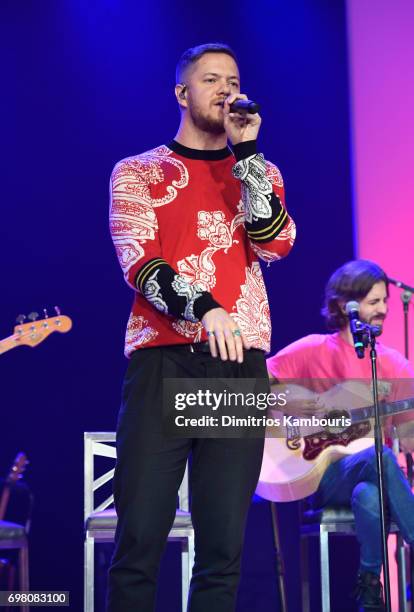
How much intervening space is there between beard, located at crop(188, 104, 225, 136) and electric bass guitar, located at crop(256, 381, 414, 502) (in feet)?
5.16

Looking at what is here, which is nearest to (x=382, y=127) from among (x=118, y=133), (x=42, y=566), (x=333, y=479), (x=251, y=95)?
(x=251, y=95)

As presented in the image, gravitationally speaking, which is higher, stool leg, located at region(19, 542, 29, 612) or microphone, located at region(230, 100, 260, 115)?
microphone, located at region(230, 100, 260, 115)

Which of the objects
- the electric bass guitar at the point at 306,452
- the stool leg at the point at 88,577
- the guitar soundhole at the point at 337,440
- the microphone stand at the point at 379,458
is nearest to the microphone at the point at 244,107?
the microphone stand at the point at 379,458

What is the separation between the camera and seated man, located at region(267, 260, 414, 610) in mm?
3285

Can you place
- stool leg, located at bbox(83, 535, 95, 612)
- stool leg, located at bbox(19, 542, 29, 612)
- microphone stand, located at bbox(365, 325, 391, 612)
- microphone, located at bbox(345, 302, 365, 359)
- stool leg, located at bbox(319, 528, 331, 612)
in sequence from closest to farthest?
1. microphone stand, located at bbox(365, 325, 391, 612)
2. microphone, located at bbox(345, 302, 365, 359)
3. stool leg, located at bbox(83, 535, 95, 612)
4. stool leg, located at bbox(319, 528, 331, 612)
5. stool leg, located at bbox(19, 542, 29, 612)

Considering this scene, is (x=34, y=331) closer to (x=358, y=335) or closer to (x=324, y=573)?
(x=324, y=573)

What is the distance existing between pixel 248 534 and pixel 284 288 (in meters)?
1.15

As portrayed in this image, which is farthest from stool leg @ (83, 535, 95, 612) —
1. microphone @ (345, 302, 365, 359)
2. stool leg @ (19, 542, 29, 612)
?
microphone @ (345, 302, 365, 359)

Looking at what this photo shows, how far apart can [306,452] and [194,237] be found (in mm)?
1737

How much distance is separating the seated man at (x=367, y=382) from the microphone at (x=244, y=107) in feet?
3.83

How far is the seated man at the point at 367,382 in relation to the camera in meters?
3.29

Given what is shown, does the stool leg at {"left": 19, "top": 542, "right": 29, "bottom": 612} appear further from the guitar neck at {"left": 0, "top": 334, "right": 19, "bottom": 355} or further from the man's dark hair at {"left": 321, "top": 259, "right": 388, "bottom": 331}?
the man's dark hair at {"left": 321, "top": 259, "right": 388, "bottom": 331}

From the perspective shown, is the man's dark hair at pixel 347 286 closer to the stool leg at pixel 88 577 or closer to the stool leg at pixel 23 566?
the stool leg at pixel 88 577

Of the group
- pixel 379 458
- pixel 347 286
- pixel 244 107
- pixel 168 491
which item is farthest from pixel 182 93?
pixel 347 286
